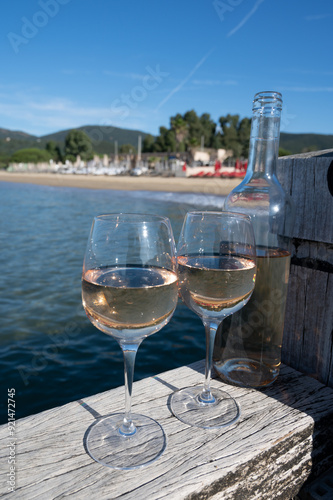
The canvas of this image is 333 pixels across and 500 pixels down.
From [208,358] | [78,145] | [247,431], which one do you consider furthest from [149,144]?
→ [247,431]

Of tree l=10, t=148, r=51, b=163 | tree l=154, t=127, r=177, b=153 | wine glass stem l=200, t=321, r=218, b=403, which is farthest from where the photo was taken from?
tree l=10, t=148, r=51, b=163

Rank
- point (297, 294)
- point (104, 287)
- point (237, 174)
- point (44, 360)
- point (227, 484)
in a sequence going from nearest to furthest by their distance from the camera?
point (104, 287) < point (227, 484) < point (297, 294) < point (44, 360) < point (237, 174)

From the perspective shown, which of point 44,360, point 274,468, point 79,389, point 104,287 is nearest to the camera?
point 104,287

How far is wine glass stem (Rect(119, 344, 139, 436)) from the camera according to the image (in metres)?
1.06

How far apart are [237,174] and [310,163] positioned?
48.6 m

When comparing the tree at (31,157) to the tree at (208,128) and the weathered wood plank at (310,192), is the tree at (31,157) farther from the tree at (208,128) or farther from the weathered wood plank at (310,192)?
the weathered wood plank at (310,192)

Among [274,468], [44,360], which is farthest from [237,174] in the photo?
[274,468]

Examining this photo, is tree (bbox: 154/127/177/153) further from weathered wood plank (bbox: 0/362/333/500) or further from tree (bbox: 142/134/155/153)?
weathered wood plank (bbox: 0/362/333/500)

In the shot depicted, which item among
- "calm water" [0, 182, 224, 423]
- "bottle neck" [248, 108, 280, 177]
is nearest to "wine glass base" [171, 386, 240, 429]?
"bottle neck" [248, 108, 280, 177]

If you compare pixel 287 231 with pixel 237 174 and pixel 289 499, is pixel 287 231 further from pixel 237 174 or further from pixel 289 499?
pixel 237 174

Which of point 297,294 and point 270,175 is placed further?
point 297,294

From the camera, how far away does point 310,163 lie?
62.3 inches

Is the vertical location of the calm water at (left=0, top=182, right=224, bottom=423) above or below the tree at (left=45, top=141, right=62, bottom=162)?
below

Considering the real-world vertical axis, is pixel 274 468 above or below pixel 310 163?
below
